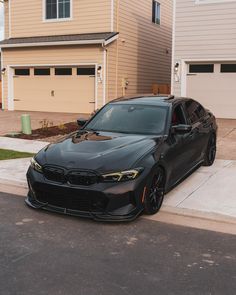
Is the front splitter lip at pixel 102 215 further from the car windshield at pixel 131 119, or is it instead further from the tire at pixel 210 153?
the tire at pixel 210 153

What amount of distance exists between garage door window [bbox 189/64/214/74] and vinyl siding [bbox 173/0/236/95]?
0.42 m

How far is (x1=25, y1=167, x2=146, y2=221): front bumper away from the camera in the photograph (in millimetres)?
5391

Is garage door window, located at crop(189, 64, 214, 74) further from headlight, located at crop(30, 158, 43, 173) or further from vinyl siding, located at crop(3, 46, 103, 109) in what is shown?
headlight, located at crop(30, 158, 43, 173)

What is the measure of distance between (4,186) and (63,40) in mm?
13327

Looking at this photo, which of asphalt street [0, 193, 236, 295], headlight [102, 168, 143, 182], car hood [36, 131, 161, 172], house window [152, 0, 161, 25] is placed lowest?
asphalt street [0, 193, 236, 295]

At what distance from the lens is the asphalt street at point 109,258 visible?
156 inches

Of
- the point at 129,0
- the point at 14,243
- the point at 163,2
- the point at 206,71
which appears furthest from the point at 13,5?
the point at 14,243

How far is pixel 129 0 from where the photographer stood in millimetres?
20500

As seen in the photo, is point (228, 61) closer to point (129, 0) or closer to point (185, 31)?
point (185, 31)

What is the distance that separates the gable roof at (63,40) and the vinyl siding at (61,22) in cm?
34

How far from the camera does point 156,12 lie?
78.3 ft

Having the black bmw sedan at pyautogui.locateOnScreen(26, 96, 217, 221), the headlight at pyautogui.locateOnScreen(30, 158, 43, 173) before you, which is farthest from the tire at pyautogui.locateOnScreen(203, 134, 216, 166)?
the headlight at pyautogui.locateOnScreen(30, 158, 43, 173)

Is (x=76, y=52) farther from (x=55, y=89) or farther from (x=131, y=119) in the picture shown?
(x=131, y=119)

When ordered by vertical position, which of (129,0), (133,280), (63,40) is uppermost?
(129,0)
